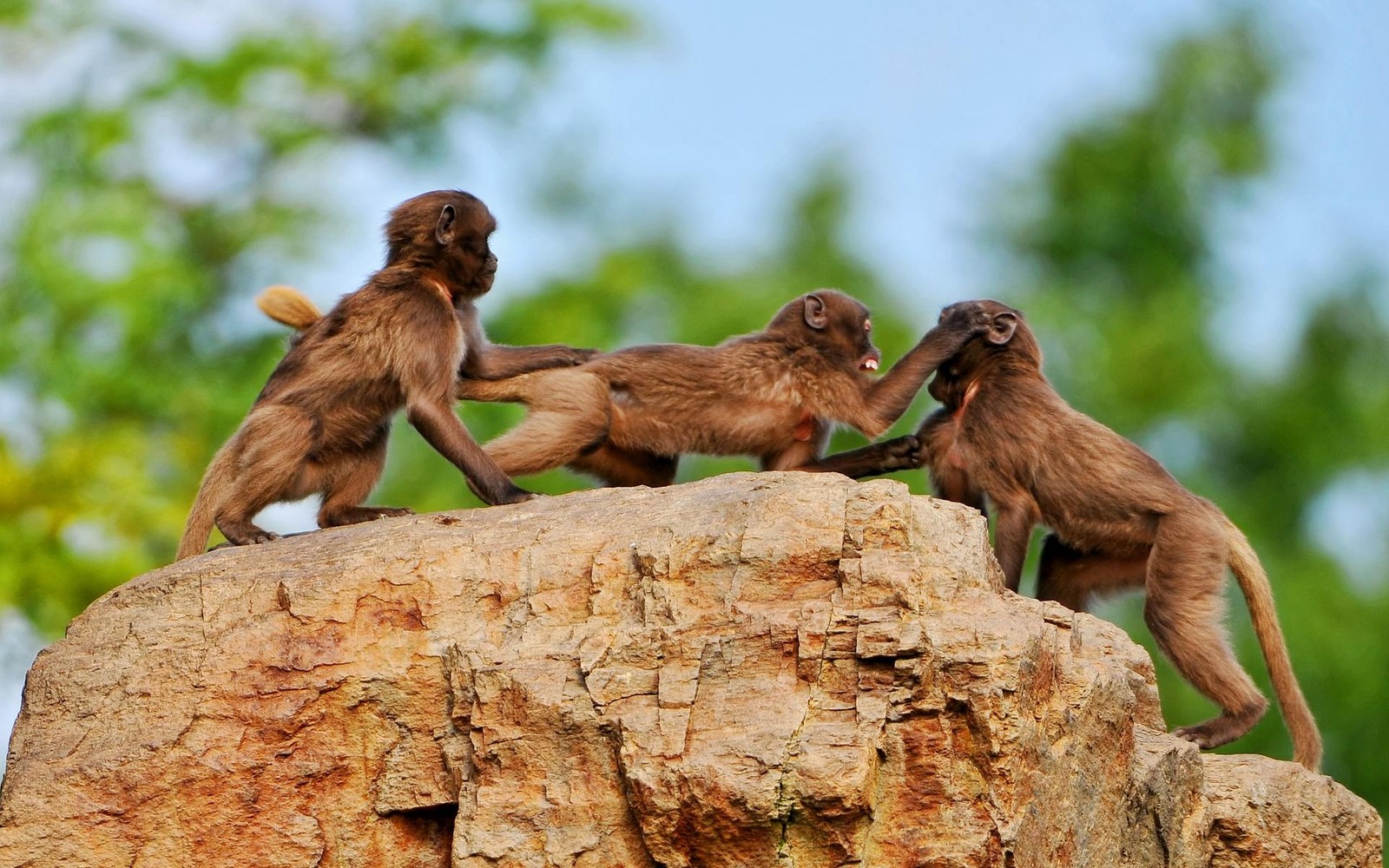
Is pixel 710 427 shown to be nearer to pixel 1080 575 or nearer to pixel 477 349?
pixel 477 349

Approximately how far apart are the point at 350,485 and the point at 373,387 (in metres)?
0.55

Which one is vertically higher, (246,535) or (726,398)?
(726,398)

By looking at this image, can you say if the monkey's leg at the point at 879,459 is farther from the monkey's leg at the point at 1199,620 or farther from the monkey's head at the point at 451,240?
the monkey's head at the point at 451,240

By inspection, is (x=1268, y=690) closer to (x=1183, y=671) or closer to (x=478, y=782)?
(x=1183, y=671)

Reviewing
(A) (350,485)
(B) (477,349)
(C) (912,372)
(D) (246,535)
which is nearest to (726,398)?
(C) (912,372)

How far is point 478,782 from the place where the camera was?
6863 millimetres

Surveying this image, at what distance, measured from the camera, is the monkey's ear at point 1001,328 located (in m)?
10.1

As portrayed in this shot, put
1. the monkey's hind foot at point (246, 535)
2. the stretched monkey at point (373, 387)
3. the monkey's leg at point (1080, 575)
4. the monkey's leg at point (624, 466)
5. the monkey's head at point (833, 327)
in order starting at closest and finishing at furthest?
the monkey's hind foot at point (246, 535) → the stretched monkey at point (373, 387) → the monkey's leg at point (1080, 575) → the monkey's leg at point (624, 466) → the monkey's head at point (833, 327)

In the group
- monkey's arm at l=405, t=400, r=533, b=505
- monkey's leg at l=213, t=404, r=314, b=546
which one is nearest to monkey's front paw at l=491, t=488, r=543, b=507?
monkey's arm at l=405, t=400, r=533, b=505

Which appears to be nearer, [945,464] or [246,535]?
[246,535]

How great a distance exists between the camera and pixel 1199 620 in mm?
9133

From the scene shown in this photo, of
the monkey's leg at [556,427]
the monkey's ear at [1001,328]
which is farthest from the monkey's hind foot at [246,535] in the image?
the monkey's ear at [1001,328]

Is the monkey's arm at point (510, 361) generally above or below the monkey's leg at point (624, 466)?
above

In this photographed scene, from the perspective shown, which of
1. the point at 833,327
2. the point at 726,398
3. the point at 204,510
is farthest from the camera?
the point at 833,327
